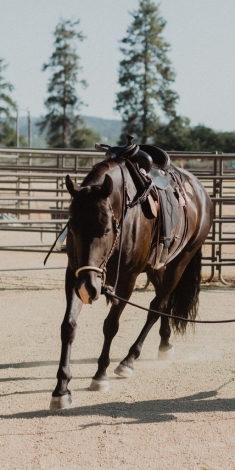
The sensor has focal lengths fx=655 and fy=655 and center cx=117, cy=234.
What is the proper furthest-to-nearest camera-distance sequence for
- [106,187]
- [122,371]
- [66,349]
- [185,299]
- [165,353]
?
1. [185,299]
2. [165,353]
3. [122,371]
4. [66,349]
5. [106,187]

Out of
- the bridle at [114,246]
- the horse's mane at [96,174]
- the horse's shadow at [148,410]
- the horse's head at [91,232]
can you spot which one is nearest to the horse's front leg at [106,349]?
the horse's shadow at [148,410]

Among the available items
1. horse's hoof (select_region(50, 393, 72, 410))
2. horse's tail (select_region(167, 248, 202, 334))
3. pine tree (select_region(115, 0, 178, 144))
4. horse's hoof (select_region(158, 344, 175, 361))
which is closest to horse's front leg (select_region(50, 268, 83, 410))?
horse's hoof (select_region(50, 393, 72, 410))

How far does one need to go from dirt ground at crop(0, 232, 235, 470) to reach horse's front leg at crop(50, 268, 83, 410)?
91 millimetres

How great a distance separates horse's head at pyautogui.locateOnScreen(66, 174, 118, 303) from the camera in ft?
12.3

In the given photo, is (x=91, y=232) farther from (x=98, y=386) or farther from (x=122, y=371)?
(x=122, y=371)

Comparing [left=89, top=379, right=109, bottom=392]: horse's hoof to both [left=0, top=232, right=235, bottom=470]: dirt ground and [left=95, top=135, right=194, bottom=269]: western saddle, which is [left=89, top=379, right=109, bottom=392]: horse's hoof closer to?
[left=0, top=232, right=235, bottom=470]: dirt ground

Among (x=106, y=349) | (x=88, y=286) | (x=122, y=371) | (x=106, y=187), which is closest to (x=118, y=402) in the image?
(x=106, y=349)

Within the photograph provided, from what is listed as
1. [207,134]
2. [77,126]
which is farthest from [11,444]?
[207,134]

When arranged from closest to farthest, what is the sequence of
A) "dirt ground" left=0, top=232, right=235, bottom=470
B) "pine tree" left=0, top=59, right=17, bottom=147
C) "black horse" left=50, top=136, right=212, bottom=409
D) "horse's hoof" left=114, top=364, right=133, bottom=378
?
"dirt ground" left=0, top=232, right=235, bottom=470 → "black horse" left=50, top=136, right=212, bottom=409 → "horse's hoof" left=114, top=364, right=133, bottom=378 → "pine tree" left=0, top=59, right=17, bottom=147

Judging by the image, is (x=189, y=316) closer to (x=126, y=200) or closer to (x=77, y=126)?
(x=126, y=200)

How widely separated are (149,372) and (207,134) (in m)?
46.9

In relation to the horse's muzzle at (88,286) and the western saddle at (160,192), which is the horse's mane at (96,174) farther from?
the horse's muzzle at (88,286)

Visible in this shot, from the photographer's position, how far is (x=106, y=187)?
3.85m

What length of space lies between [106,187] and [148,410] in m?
1.46
